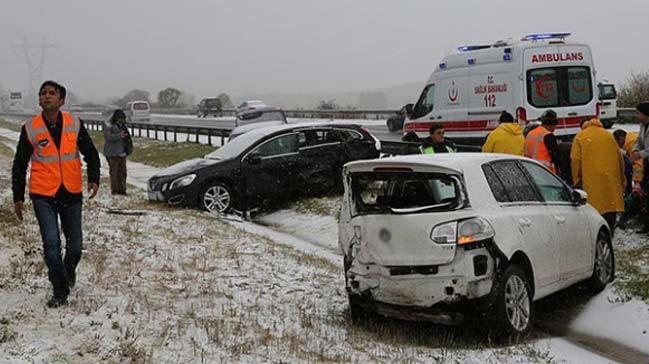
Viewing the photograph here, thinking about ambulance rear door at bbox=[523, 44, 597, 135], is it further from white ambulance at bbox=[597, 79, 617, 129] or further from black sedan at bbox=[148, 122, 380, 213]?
white ambulance at bbox=[597, 79, 617, 129]

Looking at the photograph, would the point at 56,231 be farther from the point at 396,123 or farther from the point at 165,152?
the point at 396,123

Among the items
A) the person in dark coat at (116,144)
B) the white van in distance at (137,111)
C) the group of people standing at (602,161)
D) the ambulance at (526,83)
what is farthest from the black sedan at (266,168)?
the white van in distance at (137,111)

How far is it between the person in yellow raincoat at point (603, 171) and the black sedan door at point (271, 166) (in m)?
6.37

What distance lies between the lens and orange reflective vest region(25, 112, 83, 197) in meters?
5.96

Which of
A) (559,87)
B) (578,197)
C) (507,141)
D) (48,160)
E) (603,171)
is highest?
(559,87)

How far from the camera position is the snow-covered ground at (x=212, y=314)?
5285mm

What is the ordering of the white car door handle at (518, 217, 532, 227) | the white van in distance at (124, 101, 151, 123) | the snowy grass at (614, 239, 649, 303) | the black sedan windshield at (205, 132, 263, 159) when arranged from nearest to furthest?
the white car door handle at (518, 217, 532, 227), the snowy grass at (614, 239, 649, 303), the black sedan windshield at (205, 132, 263, 159), the white van in distance at (124, 101, 151, 123)

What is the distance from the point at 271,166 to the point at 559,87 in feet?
19.6

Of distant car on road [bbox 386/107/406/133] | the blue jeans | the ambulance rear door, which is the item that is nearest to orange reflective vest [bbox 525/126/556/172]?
the ambulance rear door

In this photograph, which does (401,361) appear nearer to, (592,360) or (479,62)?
(592,360)

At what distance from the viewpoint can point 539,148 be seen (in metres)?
9.73

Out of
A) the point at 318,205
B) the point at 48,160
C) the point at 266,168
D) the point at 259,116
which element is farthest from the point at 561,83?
the point at 259,116

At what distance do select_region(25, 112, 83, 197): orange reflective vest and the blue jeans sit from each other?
4.8 inches

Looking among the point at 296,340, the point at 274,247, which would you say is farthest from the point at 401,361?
the point at 274,247
